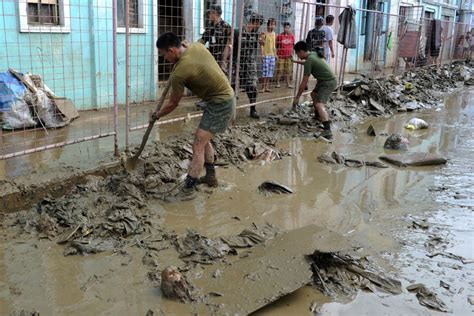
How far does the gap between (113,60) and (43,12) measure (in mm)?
2393

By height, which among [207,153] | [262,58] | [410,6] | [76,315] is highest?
[410,6]

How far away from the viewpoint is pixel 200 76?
4.45m

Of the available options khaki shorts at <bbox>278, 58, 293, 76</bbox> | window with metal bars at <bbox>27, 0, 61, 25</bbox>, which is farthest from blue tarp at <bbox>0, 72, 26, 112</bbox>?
khaki shorts at <bbox>278, 58, 293, 76</bbox>

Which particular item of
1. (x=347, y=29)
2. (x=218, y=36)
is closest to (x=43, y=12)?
(x=218, y=36)

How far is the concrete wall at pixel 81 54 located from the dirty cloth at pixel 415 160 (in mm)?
3983

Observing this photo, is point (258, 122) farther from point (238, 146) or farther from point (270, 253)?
point (270, 253)

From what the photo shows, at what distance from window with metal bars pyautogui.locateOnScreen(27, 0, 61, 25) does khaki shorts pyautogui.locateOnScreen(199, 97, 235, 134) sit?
341cm

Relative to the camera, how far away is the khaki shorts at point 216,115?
4.73 metres

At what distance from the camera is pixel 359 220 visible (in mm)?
4480

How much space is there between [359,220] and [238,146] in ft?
7.52

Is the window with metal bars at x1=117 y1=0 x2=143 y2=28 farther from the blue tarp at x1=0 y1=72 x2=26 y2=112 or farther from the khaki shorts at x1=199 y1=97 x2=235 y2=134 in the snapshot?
the khaki shorts at x1=199 y1=97 x2=235 y2=134

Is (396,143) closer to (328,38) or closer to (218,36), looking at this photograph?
(218,36)

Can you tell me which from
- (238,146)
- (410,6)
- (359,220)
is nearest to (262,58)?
(238,146)

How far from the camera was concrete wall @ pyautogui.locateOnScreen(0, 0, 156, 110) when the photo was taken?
6305 mm
